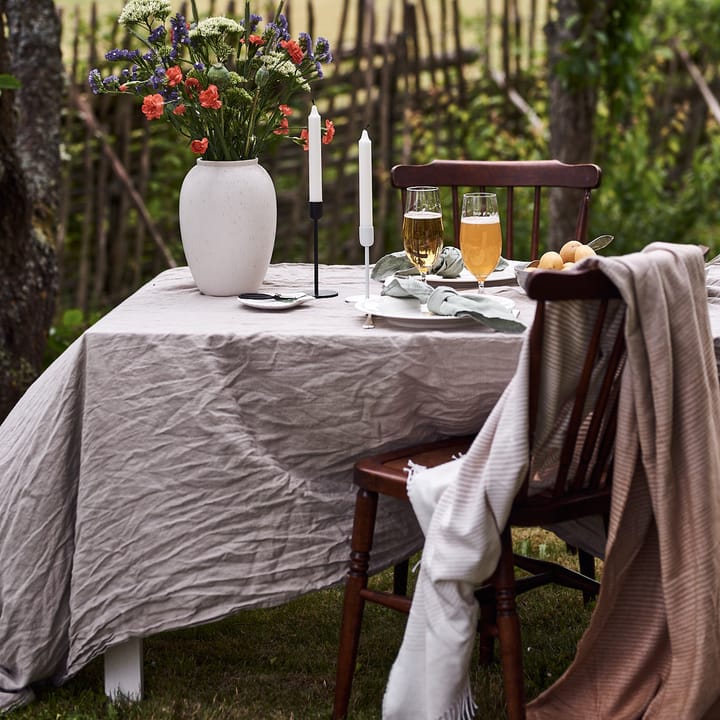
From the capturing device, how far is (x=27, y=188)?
3473 mm

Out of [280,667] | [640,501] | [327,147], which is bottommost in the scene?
[280,667]

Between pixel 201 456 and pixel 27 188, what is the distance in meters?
1.74

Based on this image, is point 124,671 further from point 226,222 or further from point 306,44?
point 306,44

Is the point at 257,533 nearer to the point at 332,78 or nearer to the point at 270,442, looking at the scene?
the point at 270,442

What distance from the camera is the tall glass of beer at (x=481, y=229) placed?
217 centimetres

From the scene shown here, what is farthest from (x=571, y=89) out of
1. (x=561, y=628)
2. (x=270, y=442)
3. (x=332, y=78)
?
(x=270, y=442)

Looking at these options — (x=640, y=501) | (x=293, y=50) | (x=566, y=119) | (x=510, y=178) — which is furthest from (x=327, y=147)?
(x=640, y=501)

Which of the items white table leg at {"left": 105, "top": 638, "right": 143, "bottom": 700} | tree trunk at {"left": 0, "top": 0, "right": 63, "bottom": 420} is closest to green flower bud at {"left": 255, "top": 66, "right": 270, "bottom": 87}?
white table leg at {"left": 105, "top": 638, "right": 143, "bottom": 700}

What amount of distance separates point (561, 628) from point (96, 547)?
1.08 meters

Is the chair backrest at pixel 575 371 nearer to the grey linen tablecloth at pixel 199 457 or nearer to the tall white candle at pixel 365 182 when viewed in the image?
the grey linen tablecloth at pixel 199 457

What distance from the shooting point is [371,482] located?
1938mm

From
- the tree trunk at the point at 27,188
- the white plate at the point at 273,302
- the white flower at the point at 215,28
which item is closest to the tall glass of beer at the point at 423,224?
the white plate at the point at 273,302

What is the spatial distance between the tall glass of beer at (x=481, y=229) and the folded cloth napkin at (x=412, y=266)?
16 centimetres

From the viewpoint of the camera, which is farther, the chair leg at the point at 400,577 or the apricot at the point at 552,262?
the chair leg at the point at 400,577
